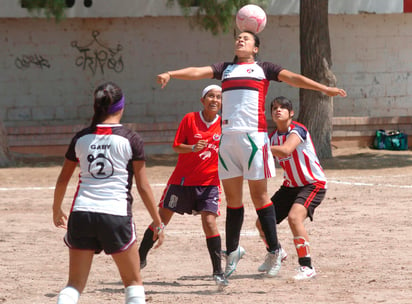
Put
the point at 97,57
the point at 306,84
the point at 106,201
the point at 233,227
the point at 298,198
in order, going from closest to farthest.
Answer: the point at 106,201, the point at 306,84, the point at 233,227, the point at 298,198, the point at 97,57

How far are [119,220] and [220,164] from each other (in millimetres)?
2044

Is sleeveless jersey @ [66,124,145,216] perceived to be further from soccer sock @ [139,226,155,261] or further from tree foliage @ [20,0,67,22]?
tree foliage @ [20,0,67,22]

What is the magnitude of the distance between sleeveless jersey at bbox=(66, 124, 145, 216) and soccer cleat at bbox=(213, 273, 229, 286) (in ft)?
6.53

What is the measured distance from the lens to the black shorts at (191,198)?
7500 millimetres

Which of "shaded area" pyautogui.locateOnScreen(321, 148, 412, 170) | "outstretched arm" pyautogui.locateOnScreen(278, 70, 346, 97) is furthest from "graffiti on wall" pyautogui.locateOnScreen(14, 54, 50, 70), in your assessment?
"outstretched arm" pyautogui.locateOnScreen(278, 70, 346, 97)

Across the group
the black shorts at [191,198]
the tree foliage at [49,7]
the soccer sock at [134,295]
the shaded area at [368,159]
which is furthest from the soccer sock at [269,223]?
the tree foliage at [49,7]

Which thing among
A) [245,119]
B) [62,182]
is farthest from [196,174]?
[62,182]

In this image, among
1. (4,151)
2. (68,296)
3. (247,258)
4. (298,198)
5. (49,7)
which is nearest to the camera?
(68,296)

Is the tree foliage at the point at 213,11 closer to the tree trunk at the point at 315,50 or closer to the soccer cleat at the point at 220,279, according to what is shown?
the tree trunk at the point at 315,50

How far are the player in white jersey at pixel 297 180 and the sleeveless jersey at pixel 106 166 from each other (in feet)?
7.92

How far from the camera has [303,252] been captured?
7453 mm

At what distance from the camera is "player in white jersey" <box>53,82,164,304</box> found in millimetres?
5164

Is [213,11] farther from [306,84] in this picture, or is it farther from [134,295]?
[134,295]

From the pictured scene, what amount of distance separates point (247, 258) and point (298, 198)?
44.5 inches
